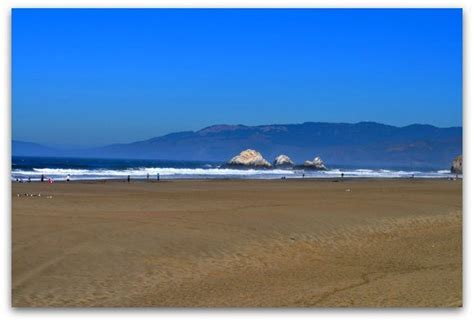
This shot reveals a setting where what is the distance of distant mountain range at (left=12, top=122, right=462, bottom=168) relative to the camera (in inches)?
485

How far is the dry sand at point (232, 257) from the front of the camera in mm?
6961

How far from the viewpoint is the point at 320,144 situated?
22703 mm

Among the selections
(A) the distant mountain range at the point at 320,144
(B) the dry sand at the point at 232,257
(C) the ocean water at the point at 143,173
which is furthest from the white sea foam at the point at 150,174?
(B) the dry sand at the point at 232,257

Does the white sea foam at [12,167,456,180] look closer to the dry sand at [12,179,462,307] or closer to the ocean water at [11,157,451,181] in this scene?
the ocean water at [11,157,451,181]

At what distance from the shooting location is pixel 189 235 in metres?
10.4

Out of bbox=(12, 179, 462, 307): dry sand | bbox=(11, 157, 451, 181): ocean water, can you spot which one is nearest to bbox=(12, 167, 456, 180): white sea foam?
bbox=(11, 157, 451, 181): ocean water

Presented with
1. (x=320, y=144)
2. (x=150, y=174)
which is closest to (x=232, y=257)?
(x=320, y=144)

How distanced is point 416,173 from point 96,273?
48.1m

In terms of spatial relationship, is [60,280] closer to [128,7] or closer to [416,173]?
[128,7]

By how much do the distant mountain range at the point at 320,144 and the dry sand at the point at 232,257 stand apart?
157 centimetres

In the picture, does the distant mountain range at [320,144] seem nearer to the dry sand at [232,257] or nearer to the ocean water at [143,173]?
the dry sand at [232,257]

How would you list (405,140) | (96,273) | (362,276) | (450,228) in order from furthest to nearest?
(405,140) < (450,228) < (362,276) < (96,273)

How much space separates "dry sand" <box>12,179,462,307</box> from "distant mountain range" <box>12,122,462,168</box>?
5.14 feet
